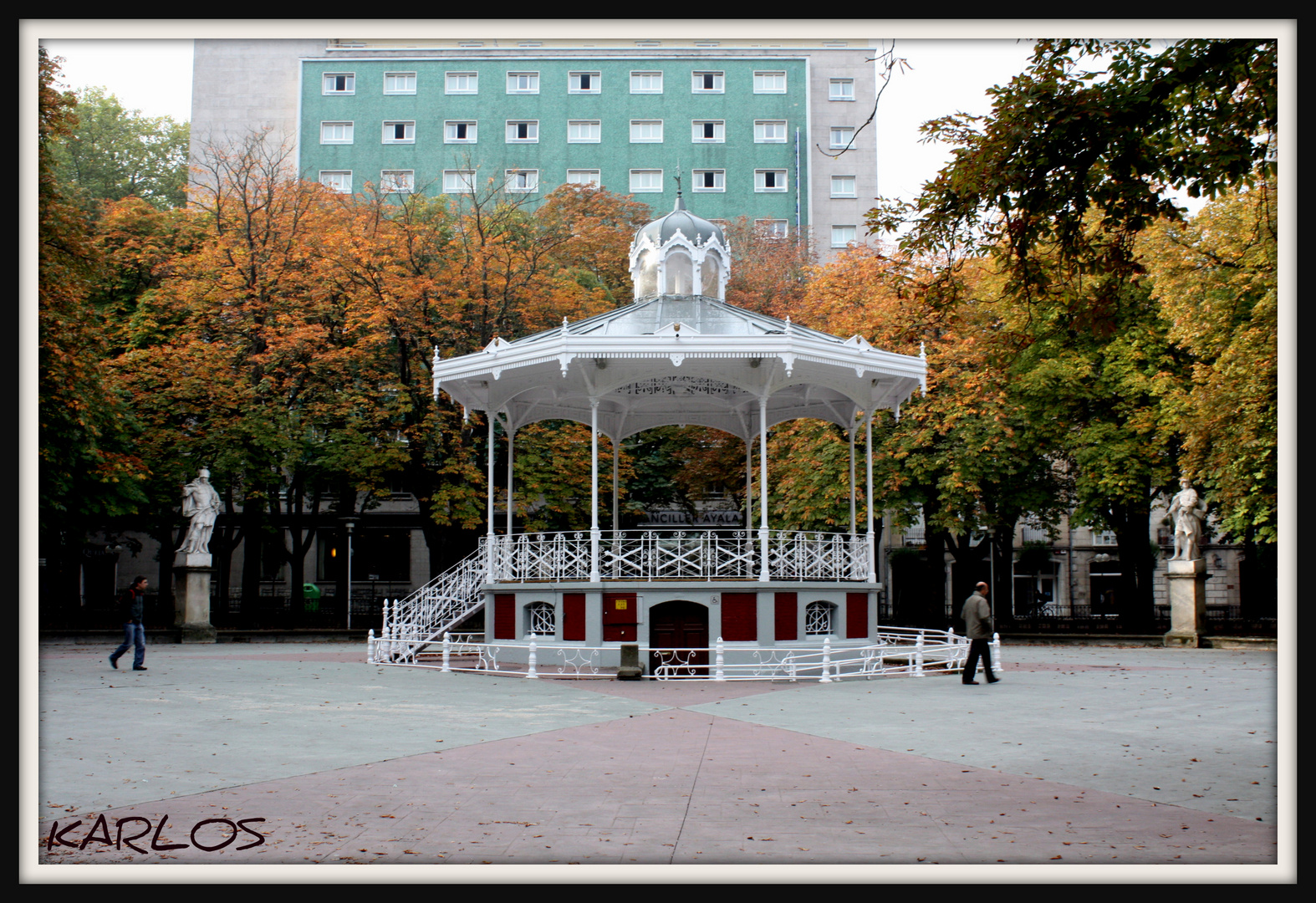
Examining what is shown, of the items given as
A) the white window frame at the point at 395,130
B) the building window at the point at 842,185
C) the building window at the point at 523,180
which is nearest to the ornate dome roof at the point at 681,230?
the building window at the point at 523,180

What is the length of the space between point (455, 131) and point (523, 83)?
15.1ft

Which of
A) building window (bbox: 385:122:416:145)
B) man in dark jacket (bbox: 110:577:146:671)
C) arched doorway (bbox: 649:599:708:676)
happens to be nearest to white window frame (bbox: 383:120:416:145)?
building window (bbox: 385:122:416:145)

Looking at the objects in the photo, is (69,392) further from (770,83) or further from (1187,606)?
(770,83)

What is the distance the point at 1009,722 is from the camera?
49.2ft

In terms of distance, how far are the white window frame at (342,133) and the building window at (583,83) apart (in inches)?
474

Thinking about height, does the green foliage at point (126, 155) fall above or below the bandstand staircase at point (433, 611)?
above

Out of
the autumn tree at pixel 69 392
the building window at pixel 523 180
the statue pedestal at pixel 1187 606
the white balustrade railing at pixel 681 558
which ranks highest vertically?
the building window at pixel 523 180

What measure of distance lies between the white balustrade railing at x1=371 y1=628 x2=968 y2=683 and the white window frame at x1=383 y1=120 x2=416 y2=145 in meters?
45.4

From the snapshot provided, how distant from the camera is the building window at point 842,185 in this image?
67.0 meters

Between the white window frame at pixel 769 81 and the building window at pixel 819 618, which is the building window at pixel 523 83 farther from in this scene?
the building window at pixel 819 618

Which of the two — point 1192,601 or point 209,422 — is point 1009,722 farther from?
point 209,422

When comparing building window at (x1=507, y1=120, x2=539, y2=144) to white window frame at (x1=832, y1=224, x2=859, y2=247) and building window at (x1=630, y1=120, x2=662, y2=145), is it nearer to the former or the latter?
building window at (x1=630, y1=120, x2=662, y2=145)

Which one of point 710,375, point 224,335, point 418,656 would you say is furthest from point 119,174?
A: point 710,375

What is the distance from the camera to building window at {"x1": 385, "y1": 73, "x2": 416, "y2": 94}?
207 ft
